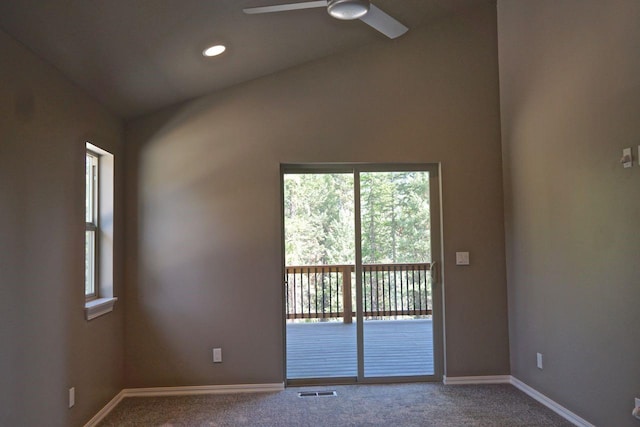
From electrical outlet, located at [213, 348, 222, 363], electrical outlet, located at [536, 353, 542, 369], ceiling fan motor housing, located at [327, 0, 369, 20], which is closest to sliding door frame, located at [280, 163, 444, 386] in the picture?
electrical outlet, located at [213, 348, 222, 363]

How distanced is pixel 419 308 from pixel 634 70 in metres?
2.41

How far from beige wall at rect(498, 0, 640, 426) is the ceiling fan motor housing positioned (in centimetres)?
150

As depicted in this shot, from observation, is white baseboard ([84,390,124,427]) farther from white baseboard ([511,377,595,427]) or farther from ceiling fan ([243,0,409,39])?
white baseboard ([511,377,595,427])

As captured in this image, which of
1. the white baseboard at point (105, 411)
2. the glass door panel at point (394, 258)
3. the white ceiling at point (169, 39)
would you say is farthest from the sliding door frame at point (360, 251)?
the white baseboard at point (105, 411)

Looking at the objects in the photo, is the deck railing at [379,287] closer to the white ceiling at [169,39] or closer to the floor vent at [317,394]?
the floor vent at [317,394]

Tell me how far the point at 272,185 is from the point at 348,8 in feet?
6.08

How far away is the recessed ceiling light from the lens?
319cm

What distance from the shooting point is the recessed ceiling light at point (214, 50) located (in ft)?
10.5

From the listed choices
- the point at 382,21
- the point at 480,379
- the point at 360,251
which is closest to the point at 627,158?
the point at 382,21

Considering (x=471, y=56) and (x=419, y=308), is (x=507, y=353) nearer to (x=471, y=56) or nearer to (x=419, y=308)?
Result: (x=419, y=308)

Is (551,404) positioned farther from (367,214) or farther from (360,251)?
(367,214)

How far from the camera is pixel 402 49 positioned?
13.4 ft

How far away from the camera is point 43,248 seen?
2592mm

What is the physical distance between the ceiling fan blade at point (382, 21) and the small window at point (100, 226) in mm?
2193
